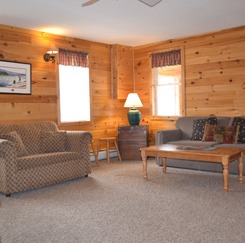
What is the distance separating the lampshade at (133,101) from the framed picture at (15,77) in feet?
6.49

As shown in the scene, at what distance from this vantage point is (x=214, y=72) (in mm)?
5781

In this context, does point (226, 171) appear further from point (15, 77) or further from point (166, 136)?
point (15, 77)

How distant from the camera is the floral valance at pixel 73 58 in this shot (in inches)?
225

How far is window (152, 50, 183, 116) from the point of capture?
6355 mm

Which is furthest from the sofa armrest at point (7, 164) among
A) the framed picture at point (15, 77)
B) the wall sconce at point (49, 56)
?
the wall sconce at point (49, 56)

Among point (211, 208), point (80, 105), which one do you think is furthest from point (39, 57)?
point (211, 208)

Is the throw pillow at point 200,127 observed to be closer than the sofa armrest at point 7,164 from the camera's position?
No

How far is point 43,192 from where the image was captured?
403 cm

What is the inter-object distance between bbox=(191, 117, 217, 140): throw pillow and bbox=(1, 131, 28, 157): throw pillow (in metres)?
2.68

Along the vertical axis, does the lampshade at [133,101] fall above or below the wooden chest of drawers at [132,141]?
above

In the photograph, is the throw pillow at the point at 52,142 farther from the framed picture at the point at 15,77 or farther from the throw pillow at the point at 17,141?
the framed picture at the point at 15,77

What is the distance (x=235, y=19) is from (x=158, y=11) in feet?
4.40

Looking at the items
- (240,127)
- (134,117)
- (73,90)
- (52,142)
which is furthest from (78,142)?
(240,127)

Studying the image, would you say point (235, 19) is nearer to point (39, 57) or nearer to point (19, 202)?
point (39, 57)
